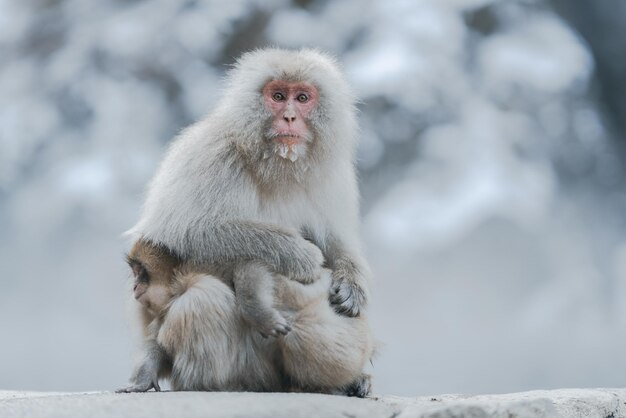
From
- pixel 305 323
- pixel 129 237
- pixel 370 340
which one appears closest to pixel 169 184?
pixel 129 237

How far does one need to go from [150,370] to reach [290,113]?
149 cm

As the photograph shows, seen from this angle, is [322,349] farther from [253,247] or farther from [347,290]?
[253,247]

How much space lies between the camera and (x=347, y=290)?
4.55 meters

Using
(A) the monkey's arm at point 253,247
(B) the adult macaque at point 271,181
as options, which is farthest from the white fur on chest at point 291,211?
(A) the monkey's arm at point 253,247

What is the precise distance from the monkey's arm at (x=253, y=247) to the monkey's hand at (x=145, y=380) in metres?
0.59

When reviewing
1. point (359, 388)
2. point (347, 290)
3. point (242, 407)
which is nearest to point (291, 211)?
point (347, 290)

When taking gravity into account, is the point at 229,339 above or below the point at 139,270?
below

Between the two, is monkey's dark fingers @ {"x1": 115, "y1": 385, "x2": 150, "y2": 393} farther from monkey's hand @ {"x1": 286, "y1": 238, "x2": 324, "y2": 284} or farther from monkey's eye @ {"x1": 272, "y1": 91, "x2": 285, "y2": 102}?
monkey's eye @ {"x1": 272, "y1": 91, "x2": 285, "y2": 102}

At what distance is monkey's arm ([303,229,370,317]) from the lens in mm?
4523

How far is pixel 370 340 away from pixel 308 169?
3.15 ft

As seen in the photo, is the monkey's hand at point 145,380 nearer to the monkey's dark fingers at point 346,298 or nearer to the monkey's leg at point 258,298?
the monkey's leg at point 258,298

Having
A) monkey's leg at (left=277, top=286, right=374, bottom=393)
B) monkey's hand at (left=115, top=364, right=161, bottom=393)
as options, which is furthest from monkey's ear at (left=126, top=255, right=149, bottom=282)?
monkey's leg at (left=277, top=286, right=374, bottom=393)

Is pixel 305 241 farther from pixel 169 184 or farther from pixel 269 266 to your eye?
pixel 169 184

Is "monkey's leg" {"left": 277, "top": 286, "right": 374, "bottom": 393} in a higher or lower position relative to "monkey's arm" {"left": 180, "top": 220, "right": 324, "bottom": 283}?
lower
